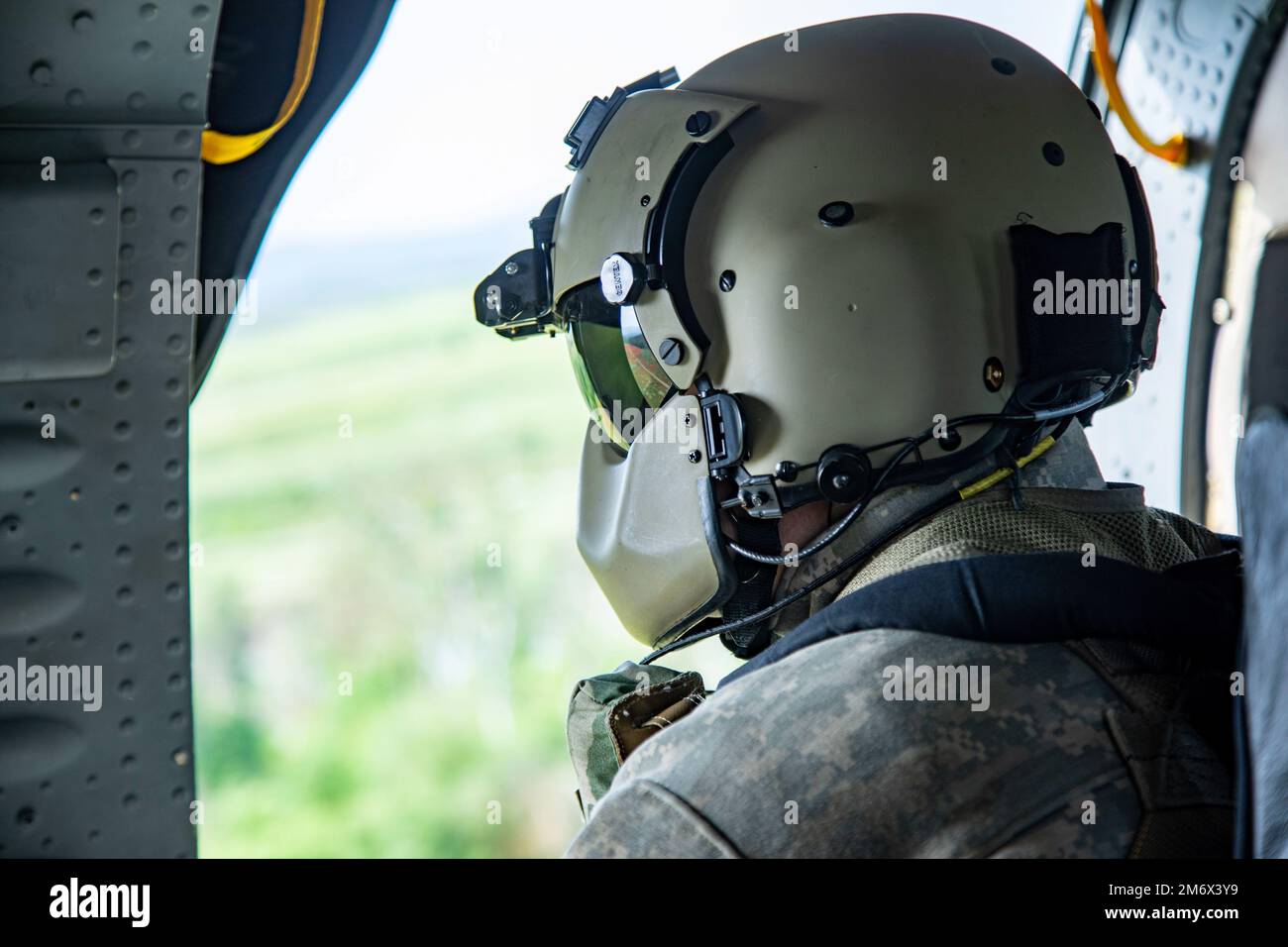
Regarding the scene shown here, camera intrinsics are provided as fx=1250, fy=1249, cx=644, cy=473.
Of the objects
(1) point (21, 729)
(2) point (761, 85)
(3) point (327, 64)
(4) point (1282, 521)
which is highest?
(3) point (327, 64)

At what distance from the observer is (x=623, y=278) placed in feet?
4.62

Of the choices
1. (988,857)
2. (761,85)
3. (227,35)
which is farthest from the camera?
(227,35)

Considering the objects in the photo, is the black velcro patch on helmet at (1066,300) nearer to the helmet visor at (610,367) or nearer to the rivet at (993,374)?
the rivet at (993,374)

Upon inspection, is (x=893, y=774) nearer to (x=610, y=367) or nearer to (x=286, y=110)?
(x=610, y=367)

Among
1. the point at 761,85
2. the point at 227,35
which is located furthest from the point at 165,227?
the point at 761,85

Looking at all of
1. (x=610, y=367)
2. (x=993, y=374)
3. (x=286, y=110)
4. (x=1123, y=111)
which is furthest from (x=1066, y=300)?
(x=1123, y=111)

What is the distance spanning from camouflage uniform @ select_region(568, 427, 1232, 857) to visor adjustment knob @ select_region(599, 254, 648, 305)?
18.3 inches

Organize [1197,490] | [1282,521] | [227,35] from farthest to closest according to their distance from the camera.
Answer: [1197,490] < [227,35] < [1282,521]

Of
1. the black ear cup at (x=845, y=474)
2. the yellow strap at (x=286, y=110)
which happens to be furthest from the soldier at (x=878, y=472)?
the yellow strap at (x=286, y=110)

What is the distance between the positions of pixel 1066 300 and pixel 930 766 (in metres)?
0.55

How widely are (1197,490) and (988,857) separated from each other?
6.24 feet

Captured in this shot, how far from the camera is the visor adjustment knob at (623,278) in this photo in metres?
1.40

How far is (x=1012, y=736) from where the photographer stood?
1.08m
